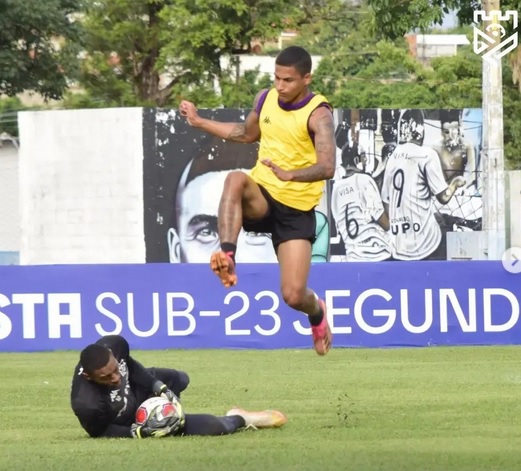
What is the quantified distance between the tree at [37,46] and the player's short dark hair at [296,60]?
26.0 meters

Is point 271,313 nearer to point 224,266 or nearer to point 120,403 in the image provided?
point 120,403

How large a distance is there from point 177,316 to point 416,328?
11.7ft

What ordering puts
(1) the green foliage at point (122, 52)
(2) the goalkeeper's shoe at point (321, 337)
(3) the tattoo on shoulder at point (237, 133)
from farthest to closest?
(1) the green foliage at point (122, 52), (2) the goalkeeper's shoe at point (321, 337), (3) the tattoo on shoulder at point (237, 133)

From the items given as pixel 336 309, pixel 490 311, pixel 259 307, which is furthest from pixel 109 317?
pixel 490 311

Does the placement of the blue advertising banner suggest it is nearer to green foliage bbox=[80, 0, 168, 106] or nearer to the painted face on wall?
the painted face on wall

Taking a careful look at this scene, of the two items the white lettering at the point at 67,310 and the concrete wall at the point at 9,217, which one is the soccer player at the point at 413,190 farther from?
the white lettering at the point at 67,310

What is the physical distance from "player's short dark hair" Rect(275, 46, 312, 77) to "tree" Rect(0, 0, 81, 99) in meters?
26.0

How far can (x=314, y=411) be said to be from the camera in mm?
13445

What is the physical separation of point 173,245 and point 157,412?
2382cm

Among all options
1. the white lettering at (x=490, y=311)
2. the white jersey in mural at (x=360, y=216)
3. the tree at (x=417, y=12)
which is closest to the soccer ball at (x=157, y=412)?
the white lettering at (x=490, y=311)

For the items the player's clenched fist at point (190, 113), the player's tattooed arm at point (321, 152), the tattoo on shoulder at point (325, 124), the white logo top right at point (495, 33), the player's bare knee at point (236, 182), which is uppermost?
the white logo top right at point (495, 33)

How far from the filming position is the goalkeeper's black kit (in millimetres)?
11117

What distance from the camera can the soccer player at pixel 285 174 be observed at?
432 inches

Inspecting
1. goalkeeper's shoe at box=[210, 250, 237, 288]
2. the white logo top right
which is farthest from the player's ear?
goalkeeper's shoe at box=[210, 250, 237, 288]
